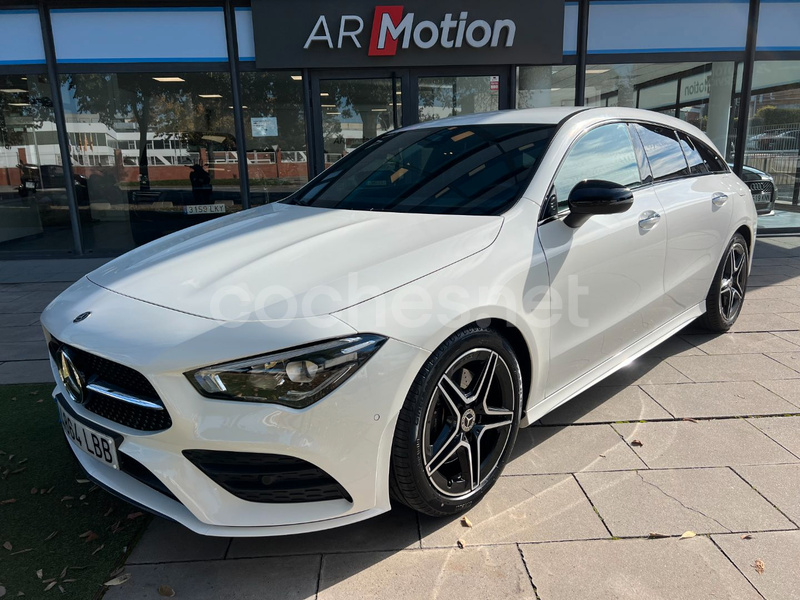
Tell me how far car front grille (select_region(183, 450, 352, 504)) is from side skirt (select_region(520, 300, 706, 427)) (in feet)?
3.58

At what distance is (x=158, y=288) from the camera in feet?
7.50

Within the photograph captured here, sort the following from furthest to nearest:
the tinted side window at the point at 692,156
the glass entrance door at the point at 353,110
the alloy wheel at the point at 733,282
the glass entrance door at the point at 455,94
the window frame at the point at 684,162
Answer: the glass entrance door at the point at 455,94 → the glass entrance door at the point at 353,110 → the alloy wheel at the point at 733,282 → the tinted side window at the point at 692,156 → the window frame at the point at 684,162

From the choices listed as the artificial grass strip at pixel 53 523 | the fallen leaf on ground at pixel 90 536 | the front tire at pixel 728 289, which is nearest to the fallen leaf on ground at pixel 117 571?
the artificial grass strip at pixel 53 523

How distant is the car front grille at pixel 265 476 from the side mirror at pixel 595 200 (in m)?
1.61

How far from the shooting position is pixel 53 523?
254cm

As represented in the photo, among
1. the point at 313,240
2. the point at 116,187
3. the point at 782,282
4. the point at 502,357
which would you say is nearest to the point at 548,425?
the point at 502,357

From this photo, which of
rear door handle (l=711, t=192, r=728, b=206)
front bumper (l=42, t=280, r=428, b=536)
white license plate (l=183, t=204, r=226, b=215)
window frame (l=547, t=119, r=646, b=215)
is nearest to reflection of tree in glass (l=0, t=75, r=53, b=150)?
white license plate (l=183, t=204, r=226, b=215)

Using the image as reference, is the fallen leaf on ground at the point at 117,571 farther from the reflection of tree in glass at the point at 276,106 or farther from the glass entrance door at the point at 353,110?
the reflection of tree in glass at the point at 276,106

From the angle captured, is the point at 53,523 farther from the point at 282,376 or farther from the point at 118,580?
the point at 282,376

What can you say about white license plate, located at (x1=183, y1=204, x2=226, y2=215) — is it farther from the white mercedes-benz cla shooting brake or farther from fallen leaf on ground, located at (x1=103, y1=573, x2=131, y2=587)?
fallen leaf on ground, located at (x1=103, y1=573, x2=131, y2=587)

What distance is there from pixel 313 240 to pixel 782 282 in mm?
6013

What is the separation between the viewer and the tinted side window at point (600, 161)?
2.91 metres

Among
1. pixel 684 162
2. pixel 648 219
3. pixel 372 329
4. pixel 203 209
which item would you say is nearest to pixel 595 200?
pixel 648 219

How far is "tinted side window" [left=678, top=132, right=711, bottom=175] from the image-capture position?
4047 mm
